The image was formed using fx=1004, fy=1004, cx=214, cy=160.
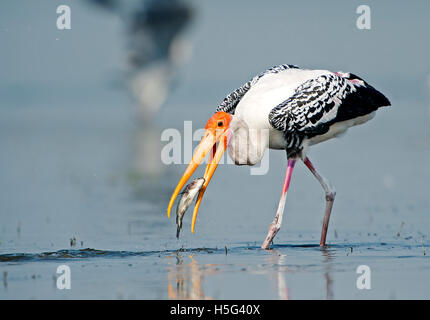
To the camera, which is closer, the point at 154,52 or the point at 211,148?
the point at 211,148

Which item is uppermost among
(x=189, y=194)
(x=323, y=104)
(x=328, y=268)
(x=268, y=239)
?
(x=323, y=104)

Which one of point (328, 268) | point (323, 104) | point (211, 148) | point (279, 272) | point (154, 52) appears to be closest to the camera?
point (279, 272)

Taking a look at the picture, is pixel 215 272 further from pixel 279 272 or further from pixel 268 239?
pixel 268 239

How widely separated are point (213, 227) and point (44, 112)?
43549mm

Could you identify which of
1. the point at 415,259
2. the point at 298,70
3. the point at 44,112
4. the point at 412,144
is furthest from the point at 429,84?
the point at 44,112

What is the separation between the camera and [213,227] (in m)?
11.4

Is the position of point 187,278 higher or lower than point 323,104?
lower

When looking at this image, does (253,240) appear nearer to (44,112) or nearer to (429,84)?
(429,84)

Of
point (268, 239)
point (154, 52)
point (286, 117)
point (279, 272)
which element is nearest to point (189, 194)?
point (268, 239)

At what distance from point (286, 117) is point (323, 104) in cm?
51

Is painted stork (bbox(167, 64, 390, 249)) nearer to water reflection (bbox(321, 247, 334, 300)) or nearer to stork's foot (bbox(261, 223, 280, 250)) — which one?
stork's foot (bbox(261, 223, 280, 250))

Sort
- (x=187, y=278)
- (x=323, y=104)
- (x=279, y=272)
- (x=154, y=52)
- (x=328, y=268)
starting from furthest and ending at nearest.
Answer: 1. (x=154, y=52)
2. (x=323, y=104)
3. (x=328, y=268)
4. (x=279, y=272)
5. (x=187, y=278)

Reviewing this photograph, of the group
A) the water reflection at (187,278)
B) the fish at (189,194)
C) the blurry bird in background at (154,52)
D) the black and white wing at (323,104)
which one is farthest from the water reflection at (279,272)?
the blurry bird in background at (154,52)

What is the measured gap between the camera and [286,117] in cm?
988
